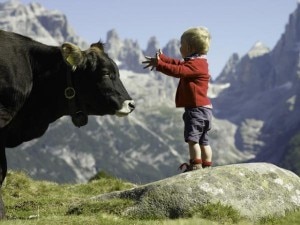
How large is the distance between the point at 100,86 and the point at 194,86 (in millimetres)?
2796

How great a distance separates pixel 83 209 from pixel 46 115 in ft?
9.09

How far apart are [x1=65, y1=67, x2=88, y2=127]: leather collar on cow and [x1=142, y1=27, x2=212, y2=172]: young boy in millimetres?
2185

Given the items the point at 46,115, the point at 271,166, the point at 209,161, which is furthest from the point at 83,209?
the point at 271,166

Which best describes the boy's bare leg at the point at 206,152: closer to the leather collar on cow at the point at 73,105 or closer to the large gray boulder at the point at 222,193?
the large gray boulder at the point at 222,193

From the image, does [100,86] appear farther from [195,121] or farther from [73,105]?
[195,121]

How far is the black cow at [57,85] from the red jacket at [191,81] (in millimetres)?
1926

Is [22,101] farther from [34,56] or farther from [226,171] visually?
[226,171]

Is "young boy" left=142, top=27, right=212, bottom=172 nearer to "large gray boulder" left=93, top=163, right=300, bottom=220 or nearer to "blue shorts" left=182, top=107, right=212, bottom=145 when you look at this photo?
"blue shorts" left=182, top=107, right=212, bottom=145

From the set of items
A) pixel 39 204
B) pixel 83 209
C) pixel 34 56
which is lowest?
pixel 39 204

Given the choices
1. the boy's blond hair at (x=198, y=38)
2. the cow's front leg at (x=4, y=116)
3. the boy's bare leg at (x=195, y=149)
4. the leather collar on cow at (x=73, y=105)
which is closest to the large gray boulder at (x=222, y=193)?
the boy's bare leg at (x=195, y=149)

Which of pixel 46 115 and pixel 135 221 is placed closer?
pixel 135 221

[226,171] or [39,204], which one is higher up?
[226,171]

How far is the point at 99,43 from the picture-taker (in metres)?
12.6

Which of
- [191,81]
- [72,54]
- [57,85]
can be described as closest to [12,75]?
[57,85]
